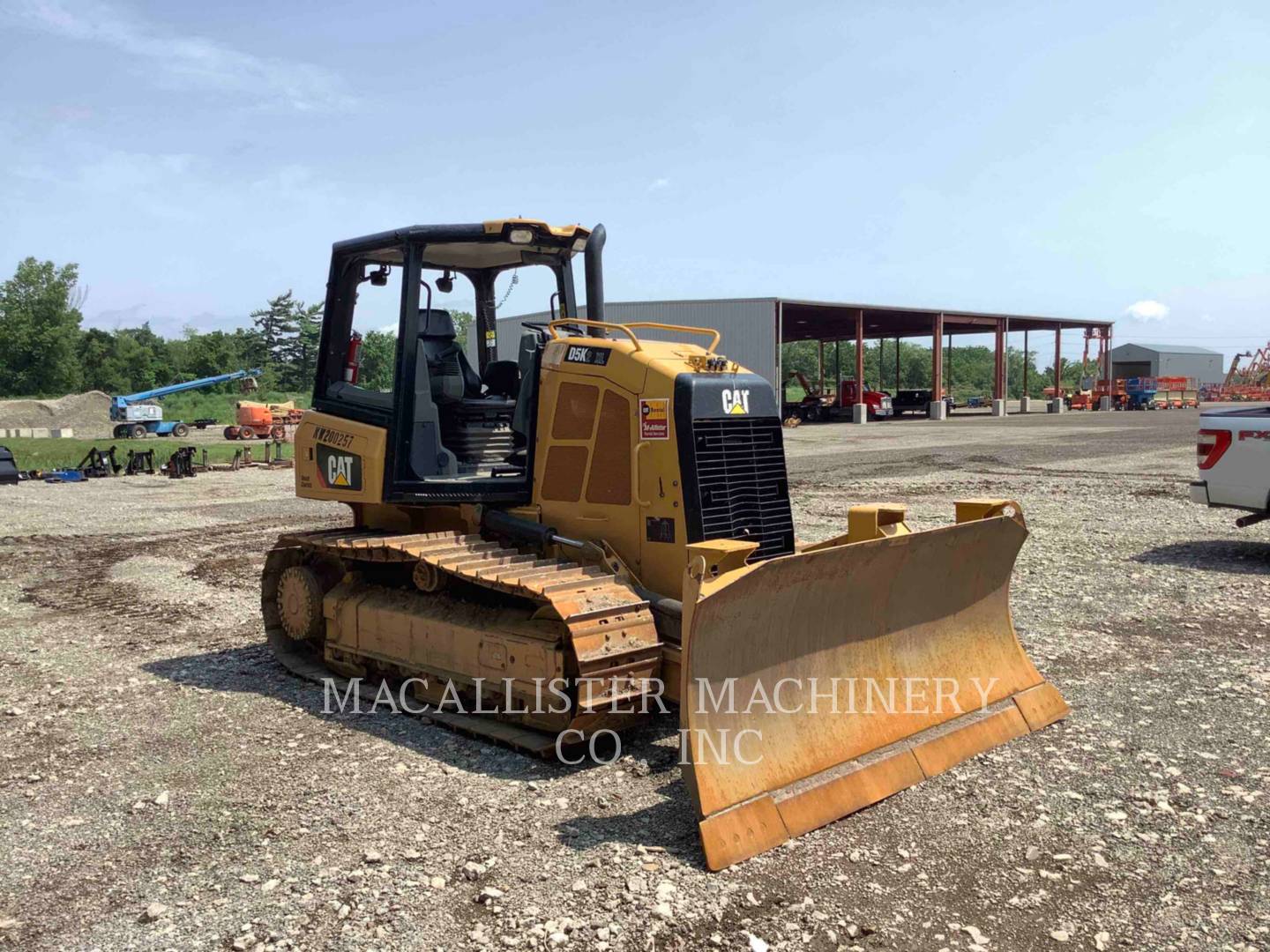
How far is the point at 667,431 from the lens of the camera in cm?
557

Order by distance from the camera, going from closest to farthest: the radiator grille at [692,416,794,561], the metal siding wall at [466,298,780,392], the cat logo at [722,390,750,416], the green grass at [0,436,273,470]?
1. the radiator grille at [692,416,794,561]
2. the cat logo at [722,390,750,416]
3. the green grass at [0,436,273,470]
4. the metal siding wall at [466,298,780,392]

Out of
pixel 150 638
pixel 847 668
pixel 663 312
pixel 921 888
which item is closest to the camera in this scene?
pixel 921 888

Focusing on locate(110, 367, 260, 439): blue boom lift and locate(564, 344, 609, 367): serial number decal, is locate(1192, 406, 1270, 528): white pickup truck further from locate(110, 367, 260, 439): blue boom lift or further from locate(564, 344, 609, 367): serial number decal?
locate(110, 367, 260, 439): blue boom lift

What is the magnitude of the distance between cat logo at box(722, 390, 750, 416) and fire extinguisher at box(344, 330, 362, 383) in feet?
10.00

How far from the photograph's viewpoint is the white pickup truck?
412 inches

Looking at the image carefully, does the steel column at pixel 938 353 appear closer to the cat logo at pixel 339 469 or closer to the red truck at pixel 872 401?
the red truck at pixel 872 401

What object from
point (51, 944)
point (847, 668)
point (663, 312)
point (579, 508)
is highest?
point (663, 312)

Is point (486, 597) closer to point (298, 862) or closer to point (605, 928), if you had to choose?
point (298, 862)

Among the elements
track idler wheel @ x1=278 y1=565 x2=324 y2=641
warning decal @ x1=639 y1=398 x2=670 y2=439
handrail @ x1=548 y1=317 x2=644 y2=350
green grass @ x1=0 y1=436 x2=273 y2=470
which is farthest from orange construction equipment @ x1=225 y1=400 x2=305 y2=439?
warning decal @ x1=639 y1=398 x2=670 y2=439

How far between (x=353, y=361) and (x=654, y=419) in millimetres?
2816

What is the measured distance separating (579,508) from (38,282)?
81.2 m

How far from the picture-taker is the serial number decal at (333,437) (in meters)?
6.96

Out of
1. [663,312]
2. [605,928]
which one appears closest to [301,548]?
[605,928]

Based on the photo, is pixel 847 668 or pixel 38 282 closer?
pixel 847 668
